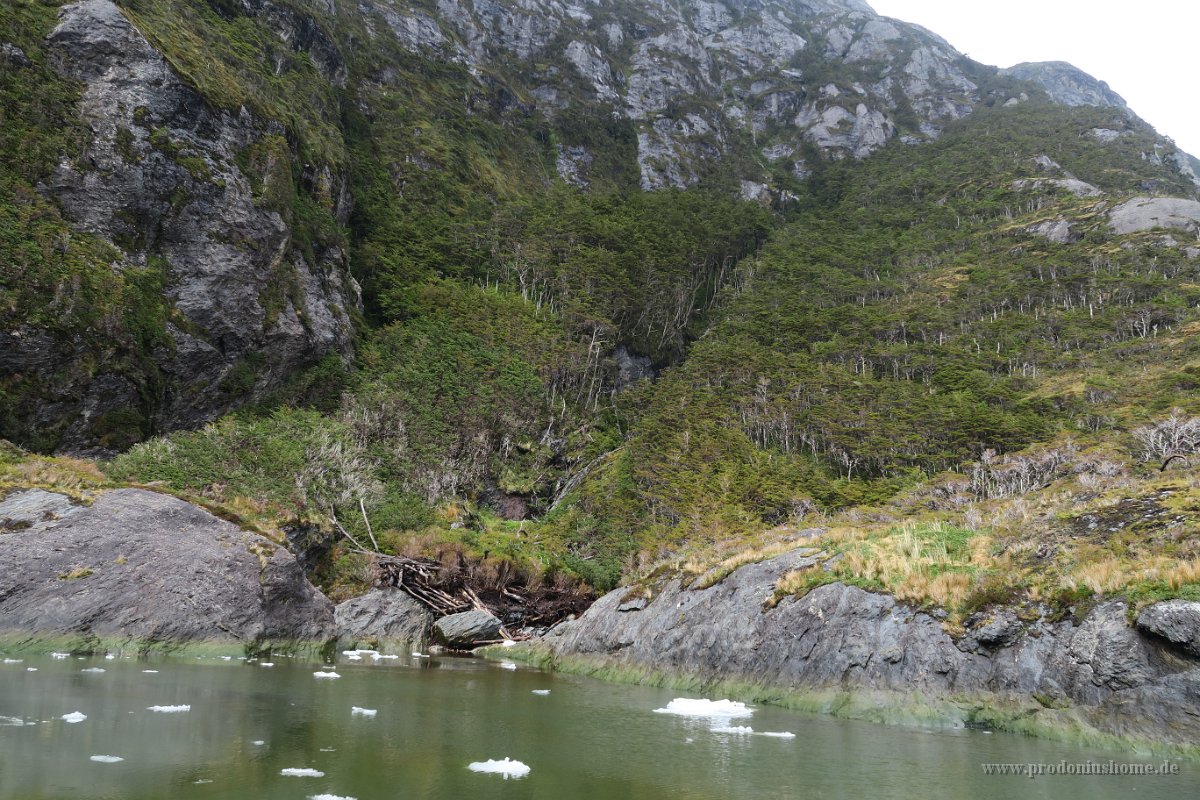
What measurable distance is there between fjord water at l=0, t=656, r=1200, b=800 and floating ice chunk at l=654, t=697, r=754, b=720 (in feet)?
1.37

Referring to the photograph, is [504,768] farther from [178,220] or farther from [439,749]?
[178,220]

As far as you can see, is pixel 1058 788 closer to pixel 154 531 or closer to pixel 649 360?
pixel 154 531

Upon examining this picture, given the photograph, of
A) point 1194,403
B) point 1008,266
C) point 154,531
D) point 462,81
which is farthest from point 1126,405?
point 462,81

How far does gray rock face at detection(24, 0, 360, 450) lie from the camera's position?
136 ft

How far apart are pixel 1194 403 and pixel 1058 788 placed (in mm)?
54788

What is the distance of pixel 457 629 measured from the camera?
32.3 m

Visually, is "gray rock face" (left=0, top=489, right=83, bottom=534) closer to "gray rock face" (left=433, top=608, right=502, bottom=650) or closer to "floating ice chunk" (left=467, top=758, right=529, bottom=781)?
"gray rock face" (left=433, top=608, right=502, bottom=650)

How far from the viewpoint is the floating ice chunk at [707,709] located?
1515 cm

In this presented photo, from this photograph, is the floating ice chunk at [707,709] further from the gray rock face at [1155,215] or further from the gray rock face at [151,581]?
the gray rock face at [1155,215]

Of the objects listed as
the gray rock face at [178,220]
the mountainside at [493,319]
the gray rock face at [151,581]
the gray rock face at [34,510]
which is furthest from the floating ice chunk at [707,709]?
the gray rock face at [178,220]

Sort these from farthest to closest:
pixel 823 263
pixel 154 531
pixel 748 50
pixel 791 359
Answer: pixel 748 50
pixel 823 263
pixel 791 359
pixel 154 531

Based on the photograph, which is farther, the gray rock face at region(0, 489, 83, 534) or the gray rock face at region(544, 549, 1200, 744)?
the gray rock face at region(0, 489, 83, 534)

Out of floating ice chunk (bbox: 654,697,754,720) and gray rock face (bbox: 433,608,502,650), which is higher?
floating ice chunk (bbox: 654,697,754,720)

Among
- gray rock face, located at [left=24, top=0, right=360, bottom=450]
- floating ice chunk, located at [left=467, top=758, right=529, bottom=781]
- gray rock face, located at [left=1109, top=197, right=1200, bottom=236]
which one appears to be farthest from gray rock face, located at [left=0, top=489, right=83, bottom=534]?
gray rock face, located at [left=1109, top=197, right=1200, bottom=236]
